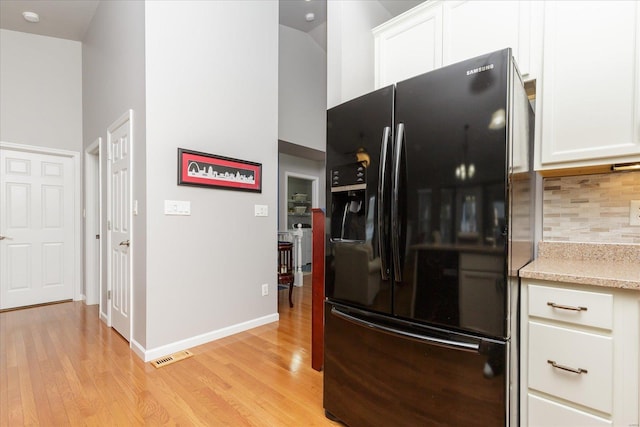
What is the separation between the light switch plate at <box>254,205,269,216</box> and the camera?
3.28m

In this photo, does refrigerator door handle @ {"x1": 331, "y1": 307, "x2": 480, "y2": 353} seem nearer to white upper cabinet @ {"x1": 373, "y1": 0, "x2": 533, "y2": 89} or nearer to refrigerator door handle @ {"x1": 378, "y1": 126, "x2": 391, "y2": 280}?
refrigerator door handle @ {"x1": 378, "y1": 126, "x2": 391, "y2": 280}

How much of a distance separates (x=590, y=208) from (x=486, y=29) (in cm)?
114

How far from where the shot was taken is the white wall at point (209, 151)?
2.52 metres

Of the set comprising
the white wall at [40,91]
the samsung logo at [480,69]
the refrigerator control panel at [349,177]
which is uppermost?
the white wall at [40,91]

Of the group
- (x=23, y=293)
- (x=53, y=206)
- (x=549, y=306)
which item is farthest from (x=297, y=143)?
(x=549, y=306)

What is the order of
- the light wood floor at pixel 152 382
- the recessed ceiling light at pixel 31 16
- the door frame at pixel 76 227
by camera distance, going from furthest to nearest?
the door frame at pixel 76 227, the recessed ceiling light at pixel 31 16, the light wood floor at pixel 152 382

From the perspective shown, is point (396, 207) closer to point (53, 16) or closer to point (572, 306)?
point (572, 306)

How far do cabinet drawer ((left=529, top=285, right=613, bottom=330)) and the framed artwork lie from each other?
8.26 feet

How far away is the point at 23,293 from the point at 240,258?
3.13 meters

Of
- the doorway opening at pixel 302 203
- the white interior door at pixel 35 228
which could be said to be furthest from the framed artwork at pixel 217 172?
the doorway opening at pixel 302 203

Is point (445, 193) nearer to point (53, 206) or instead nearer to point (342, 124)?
point (342, 124)

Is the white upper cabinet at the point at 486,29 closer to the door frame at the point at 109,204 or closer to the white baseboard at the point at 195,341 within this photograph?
the door frame at the point at 109,204

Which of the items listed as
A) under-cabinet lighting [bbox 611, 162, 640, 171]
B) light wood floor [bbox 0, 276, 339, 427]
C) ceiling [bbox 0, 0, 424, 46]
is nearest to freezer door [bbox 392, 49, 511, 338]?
under-cabinet lighting [bbox 611, 162, 640, 171]

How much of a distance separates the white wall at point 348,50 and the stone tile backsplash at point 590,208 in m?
1.32
